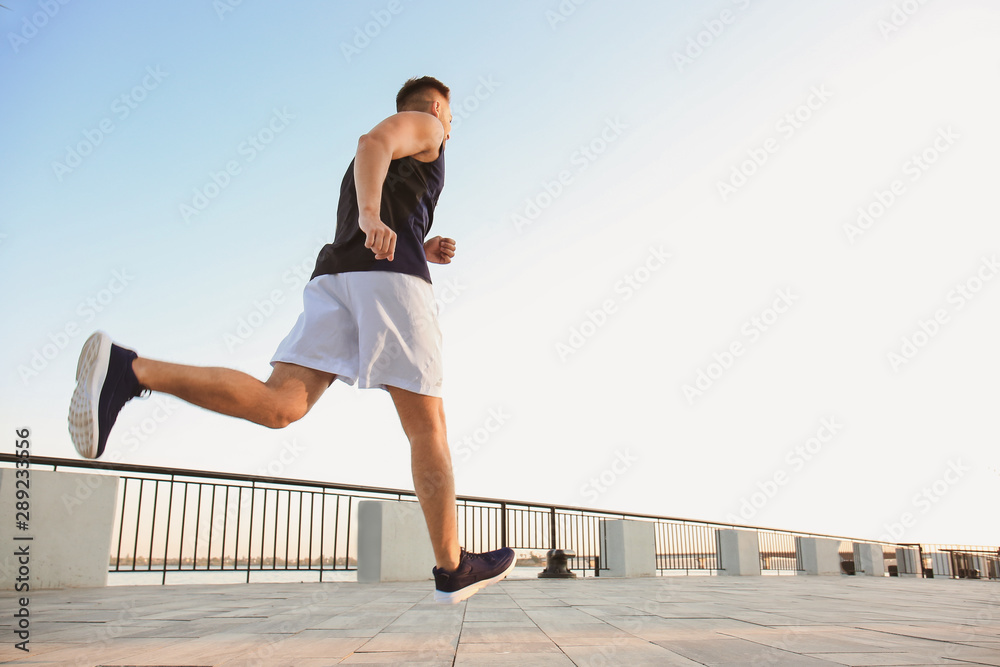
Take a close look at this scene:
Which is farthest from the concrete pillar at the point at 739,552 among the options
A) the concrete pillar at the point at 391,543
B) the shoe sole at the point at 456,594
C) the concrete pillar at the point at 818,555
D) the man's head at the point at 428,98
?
the man's head at the point at 428,98

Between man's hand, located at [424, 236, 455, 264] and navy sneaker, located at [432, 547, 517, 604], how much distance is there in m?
1.04

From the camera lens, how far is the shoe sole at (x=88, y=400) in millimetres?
1541

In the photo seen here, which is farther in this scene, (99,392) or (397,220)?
(397,220)

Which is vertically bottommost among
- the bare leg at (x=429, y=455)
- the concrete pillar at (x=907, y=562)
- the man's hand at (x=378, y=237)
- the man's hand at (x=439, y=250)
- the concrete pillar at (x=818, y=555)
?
the concrete pillar at (x=907, y=562)

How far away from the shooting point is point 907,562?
60.3 feet

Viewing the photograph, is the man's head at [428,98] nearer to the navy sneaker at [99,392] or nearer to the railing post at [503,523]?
the navy sneaker at [99,392]

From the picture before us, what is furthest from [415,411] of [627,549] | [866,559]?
[866,559]

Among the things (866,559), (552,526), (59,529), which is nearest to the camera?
(59,529)

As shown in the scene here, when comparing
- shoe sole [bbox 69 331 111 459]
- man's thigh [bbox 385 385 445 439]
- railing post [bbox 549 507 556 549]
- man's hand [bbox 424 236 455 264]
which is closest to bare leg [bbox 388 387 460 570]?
man's thigh [bbox 385 385 445 439]

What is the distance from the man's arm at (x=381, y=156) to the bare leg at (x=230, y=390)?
1.60 ft

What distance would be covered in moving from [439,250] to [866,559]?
19132mm

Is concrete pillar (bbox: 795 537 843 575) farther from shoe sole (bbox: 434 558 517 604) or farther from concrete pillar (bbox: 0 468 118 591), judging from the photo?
shoe sole (bbox: 434 558 517 604)

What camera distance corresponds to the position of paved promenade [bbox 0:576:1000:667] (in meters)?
1.93

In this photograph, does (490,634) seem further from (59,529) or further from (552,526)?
(552,526)
